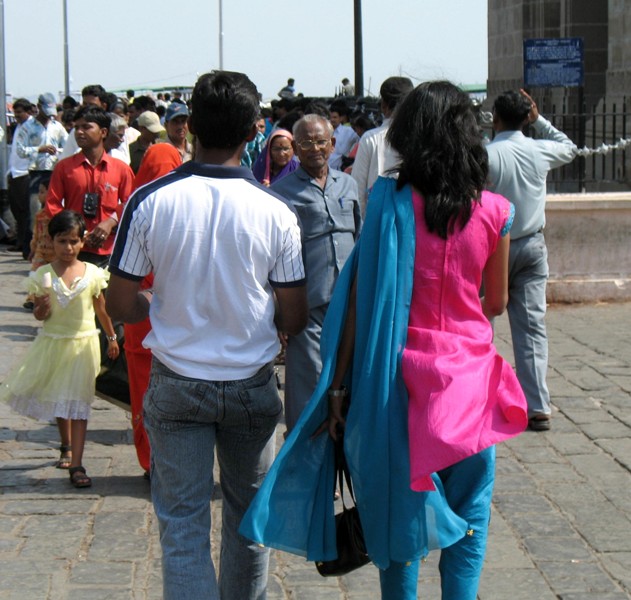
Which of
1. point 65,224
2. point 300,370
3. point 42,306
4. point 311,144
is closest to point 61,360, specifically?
point 42,306

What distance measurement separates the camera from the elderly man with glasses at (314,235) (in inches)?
221

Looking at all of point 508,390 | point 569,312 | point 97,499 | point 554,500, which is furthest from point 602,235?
point 508,390

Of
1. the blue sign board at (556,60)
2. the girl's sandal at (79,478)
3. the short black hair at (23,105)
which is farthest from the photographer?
the short black hair at (23,105)

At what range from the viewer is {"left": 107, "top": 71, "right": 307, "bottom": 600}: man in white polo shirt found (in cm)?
351

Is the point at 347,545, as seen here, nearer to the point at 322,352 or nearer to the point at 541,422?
the point at 322,352

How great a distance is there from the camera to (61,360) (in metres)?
6.15

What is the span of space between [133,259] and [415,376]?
2.92ft

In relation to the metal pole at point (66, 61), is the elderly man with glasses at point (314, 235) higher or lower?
lower

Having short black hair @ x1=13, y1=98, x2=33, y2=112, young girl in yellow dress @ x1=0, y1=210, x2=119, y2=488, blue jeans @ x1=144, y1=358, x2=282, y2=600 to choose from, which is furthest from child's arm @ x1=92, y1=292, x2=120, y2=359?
short black hair @ x1=13, y1=98, x2=33, y2=112

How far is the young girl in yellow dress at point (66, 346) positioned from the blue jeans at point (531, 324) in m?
2.39

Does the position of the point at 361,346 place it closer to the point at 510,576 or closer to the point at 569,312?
the point at 510,576

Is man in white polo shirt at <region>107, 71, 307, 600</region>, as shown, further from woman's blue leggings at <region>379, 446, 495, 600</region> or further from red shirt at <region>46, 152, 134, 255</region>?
red shirt at <region>46, 152, 134, 255</region>

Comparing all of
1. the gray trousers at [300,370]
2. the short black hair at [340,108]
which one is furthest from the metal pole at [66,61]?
the gray trousers at [300,370]

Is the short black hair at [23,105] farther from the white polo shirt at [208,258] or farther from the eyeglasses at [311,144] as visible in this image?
the white polo shirt at [208,258]
